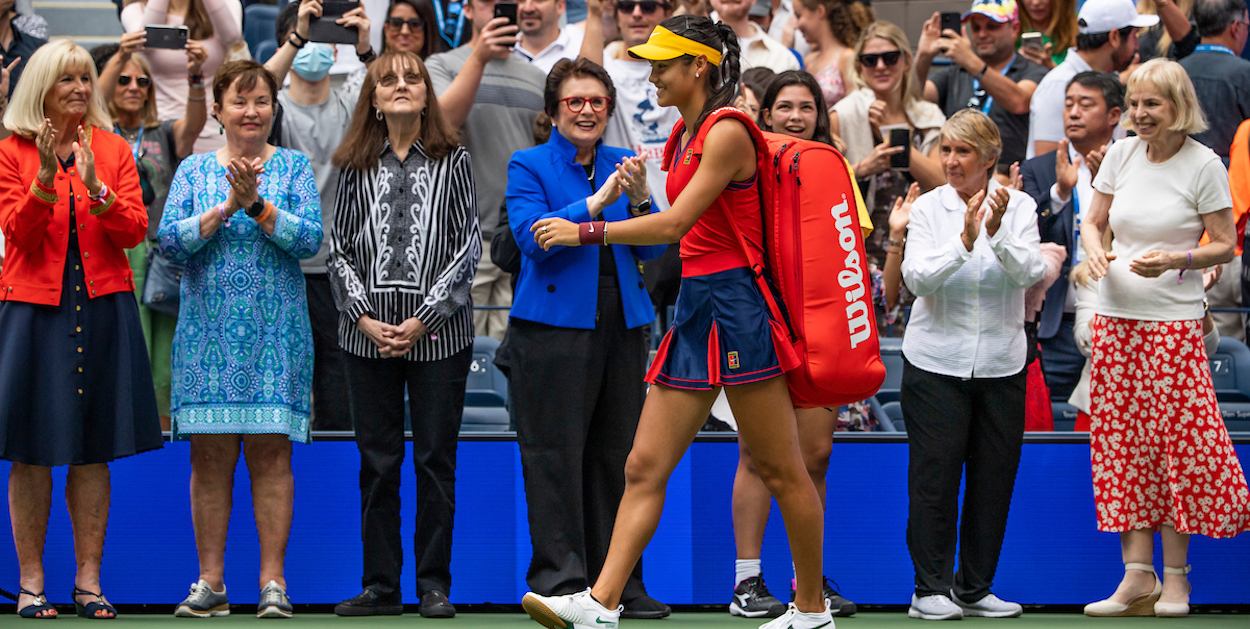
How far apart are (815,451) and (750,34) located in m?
3.19

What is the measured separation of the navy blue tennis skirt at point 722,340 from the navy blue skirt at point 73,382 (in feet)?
7.08

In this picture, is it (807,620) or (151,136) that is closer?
(807,620)

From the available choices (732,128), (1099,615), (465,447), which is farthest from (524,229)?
(1099,615)

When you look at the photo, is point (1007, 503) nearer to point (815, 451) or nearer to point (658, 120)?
point (815, 451)

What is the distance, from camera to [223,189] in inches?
195

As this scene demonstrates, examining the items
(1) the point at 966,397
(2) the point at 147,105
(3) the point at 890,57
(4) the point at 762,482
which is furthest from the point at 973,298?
(2) the point at 147,105

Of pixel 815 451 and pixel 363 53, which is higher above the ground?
pixel 363 53

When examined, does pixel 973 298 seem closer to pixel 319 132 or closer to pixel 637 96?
pixel 637 96

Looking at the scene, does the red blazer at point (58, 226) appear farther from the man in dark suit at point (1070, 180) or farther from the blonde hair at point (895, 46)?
the man in dark suit at point (1070, 180)

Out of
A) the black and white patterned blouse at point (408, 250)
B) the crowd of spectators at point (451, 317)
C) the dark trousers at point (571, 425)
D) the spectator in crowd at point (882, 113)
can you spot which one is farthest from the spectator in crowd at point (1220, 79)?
the black and white patterned blouse at point (408, 250)

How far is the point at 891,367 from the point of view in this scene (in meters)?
6.19

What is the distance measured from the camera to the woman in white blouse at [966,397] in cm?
486

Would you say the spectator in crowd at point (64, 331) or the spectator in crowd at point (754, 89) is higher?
the spectator in crowd at point (754, 89)

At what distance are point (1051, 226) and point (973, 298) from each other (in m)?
1.38
